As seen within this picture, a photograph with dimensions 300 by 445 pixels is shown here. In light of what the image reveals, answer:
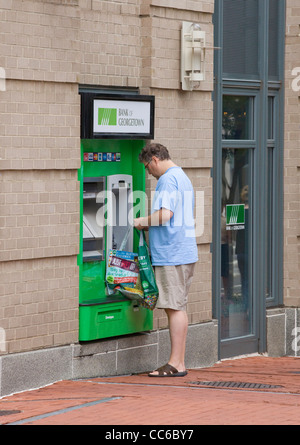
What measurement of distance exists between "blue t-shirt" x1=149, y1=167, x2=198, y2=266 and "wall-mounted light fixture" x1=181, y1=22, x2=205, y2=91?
1166 mm

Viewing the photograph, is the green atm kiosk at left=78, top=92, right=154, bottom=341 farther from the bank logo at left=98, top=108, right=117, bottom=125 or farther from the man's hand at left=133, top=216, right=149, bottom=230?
the man's hand at left=133, top=216, right=149, bottom=230

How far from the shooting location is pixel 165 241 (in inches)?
319

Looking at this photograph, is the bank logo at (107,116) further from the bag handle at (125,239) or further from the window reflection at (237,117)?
the window reflection at (237,117)

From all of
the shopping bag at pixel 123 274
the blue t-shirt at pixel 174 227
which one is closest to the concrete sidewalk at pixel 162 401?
the shopping bag at pixel 123 274

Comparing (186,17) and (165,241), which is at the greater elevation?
(186,17)

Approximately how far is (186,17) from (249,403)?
3.99 metres

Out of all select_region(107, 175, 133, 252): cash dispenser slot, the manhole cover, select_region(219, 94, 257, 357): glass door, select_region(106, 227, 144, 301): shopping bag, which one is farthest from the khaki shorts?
the manhole cover

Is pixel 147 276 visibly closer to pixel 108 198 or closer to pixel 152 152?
pixel 108 198

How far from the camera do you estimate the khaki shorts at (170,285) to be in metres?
8.15

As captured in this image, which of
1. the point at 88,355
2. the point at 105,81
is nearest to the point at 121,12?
the point at 105,81

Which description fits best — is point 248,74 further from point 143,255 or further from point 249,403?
point 249,403

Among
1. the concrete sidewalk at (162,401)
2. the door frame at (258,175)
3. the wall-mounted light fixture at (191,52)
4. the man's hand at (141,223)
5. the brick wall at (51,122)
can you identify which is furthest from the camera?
the door frame at (258,175)

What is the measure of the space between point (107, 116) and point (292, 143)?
9.92 ft

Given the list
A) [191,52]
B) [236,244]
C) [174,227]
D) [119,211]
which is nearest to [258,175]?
[236,244]
